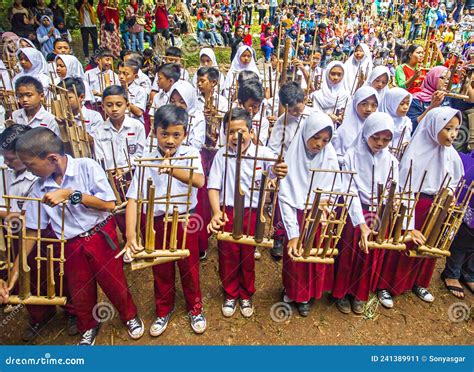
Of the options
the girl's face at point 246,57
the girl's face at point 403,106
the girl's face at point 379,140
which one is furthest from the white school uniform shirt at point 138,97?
the girl's face at point 403,106

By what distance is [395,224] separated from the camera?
2.49m

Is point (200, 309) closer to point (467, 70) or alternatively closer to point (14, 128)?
point (14, 128)

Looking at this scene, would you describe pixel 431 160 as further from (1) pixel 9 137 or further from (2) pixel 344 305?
(1) pixel 9 137

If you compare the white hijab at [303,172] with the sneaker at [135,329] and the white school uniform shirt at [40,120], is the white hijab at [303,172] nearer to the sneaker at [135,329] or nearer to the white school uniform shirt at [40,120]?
the sneaker at [135,329]

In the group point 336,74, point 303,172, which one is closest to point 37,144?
point 303,172

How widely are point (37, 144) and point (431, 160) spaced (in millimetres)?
2888

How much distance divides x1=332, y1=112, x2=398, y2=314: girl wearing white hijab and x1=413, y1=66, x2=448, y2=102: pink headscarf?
2.48 meters

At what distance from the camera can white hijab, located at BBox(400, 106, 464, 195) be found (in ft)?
9.19

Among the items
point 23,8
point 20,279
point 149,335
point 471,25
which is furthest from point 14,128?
point 471,25

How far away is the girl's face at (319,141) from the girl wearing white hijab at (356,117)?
975 mm

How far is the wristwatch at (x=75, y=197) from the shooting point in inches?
82.9

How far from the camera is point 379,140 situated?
2.64 meters

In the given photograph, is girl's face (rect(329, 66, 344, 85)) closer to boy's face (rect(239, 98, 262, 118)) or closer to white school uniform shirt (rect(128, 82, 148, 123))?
boy's face (rect(239, 98, 262, 118))

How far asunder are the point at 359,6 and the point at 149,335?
67.7ft
